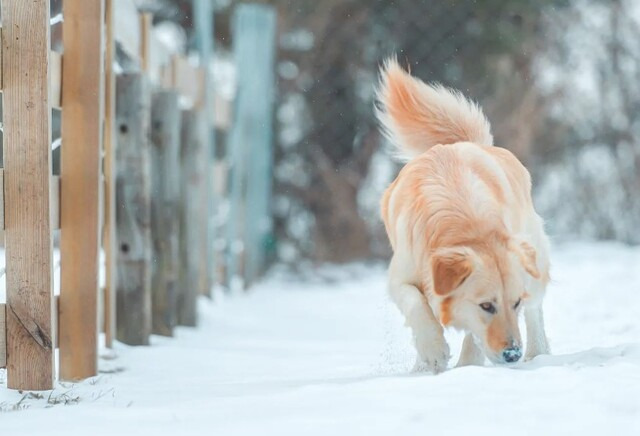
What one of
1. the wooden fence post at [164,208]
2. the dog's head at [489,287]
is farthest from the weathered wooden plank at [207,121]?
the dog's head at [489,287]

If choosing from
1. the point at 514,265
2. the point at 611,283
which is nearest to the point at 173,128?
the point at 514,265

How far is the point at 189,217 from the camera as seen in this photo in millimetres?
6621

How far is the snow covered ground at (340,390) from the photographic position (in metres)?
2.90

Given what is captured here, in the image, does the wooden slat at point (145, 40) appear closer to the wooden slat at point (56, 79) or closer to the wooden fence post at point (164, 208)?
the wooden fence post at point (164, 208)

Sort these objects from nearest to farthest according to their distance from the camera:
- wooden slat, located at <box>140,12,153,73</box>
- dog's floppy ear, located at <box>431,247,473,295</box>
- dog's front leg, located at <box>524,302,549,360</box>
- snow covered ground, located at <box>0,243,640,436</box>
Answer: snow covered ground, located at <box>0,243,640,436</box> → dog's floppy ear, located at <box>431,247,473,295</box> → dog's front leg, located at <box>524,302,549,360</box> → wooden slat, located at <box>140,12,153,73</box>

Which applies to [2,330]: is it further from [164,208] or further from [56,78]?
[164,208]

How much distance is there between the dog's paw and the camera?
4.02 metres

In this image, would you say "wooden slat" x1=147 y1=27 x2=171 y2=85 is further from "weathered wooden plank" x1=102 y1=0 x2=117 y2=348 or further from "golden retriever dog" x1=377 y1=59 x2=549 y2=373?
"golden retriever dog" x1=377 y1=59 x2=549 y2=373

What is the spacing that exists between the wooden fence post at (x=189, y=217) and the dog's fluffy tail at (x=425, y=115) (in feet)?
6.23

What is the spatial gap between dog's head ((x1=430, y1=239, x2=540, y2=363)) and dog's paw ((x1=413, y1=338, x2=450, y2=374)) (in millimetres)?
125

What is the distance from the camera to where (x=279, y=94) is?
11.6 m

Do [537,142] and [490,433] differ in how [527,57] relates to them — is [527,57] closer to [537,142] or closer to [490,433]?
[537,142]

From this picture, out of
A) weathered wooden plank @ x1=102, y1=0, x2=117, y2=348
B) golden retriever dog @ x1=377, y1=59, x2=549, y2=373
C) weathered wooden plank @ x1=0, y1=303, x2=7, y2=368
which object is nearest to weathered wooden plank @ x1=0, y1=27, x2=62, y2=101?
weathered wooden plank @ x1=102, y1=0, x2=117, y2=348

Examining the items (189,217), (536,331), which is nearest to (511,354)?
(536,331)
